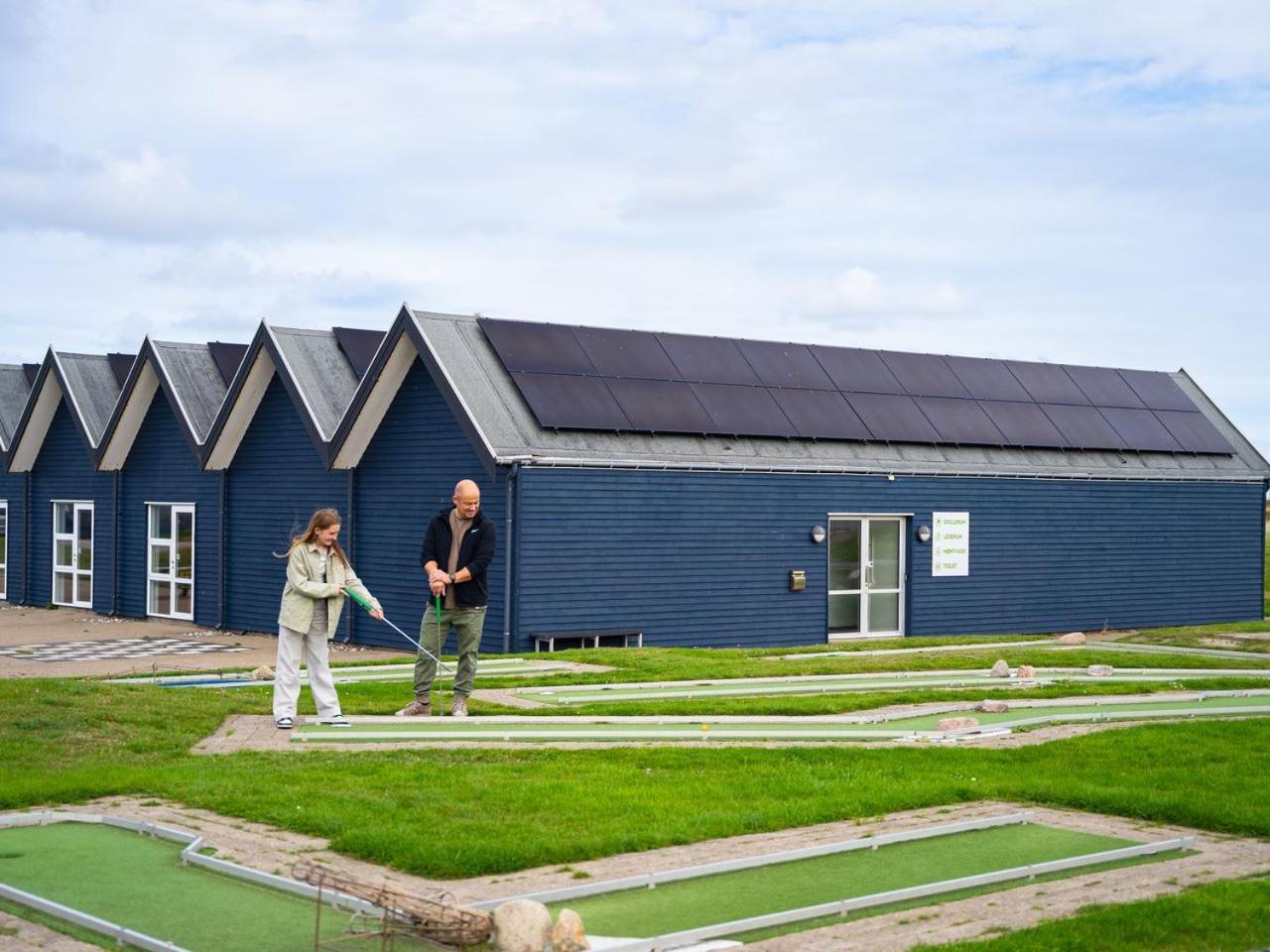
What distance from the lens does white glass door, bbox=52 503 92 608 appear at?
99.3 feet

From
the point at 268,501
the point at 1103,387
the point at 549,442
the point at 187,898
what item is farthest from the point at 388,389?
the point at 187,898

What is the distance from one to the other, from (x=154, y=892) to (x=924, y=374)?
2144cm

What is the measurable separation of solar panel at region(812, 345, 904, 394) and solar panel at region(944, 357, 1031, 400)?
1.63 meters

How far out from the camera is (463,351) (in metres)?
22.1

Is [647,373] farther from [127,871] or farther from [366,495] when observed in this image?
[127,871]

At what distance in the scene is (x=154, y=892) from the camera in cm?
729

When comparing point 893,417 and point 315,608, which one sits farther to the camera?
point 893,417

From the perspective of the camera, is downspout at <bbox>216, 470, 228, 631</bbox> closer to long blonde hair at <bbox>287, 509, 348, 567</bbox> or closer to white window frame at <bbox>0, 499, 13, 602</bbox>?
white window frame at <bbox>0, 499, 13, 602</bbox>

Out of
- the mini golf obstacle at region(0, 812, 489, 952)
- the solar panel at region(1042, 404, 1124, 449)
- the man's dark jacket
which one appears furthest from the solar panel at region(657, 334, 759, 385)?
the mini golf obstacle at region(0, 812, 489, 952)

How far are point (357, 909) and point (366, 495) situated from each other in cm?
1669

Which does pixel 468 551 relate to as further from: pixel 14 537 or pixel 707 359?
pixel 14 537

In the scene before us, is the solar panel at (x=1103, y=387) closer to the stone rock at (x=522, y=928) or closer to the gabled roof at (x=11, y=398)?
the gabled roof at (x=11, y=398)

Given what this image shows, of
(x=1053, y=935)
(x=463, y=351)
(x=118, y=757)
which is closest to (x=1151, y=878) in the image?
(x=1053, y=935)

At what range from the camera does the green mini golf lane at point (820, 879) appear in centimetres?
695
